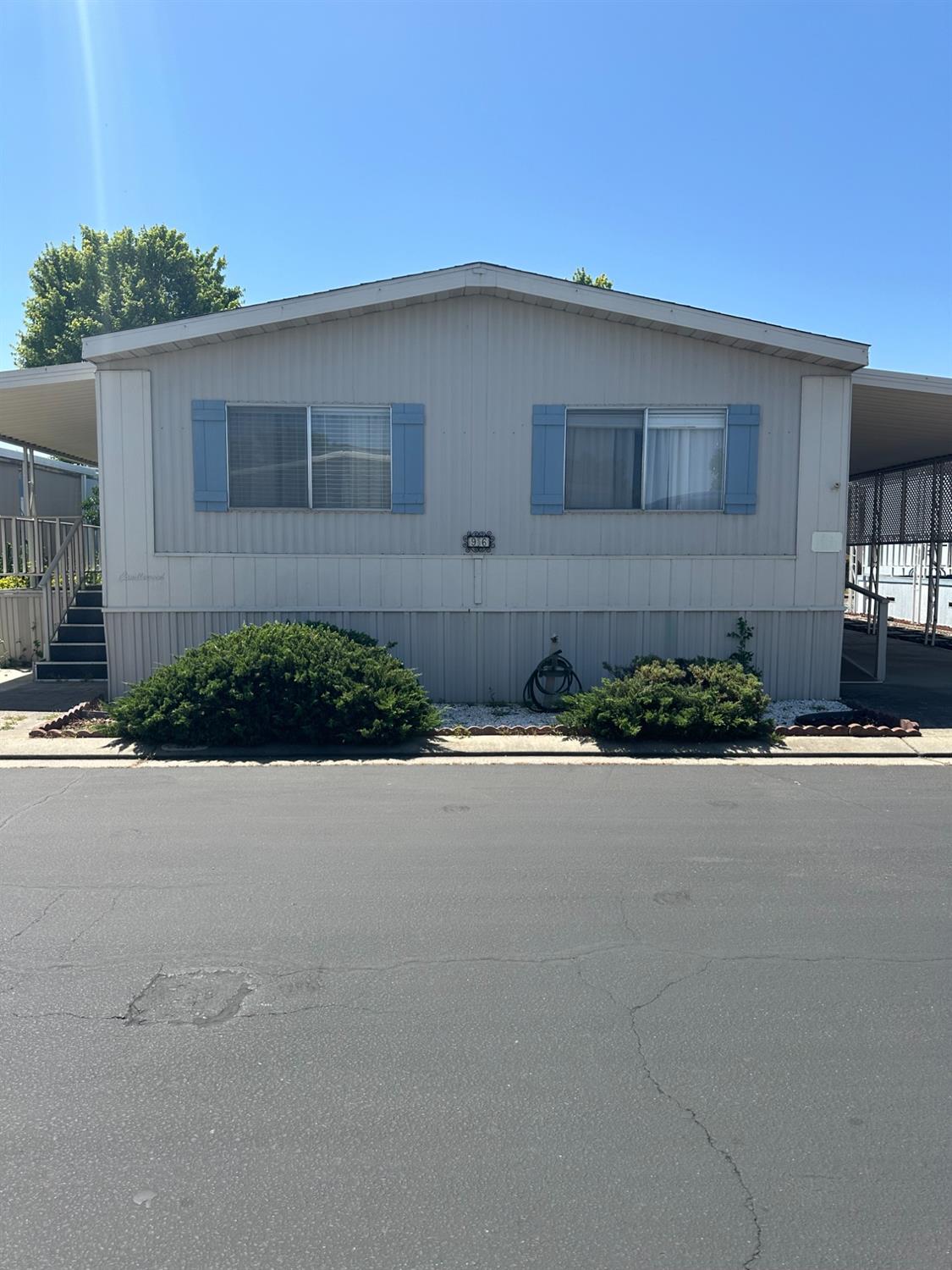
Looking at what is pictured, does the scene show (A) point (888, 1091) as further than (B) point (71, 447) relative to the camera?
No

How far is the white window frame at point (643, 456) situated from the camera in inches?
432

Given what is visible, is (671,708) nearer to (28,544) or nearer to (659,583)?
(659,583)

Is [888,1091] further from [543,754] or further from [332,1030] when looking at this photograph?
[543,754]

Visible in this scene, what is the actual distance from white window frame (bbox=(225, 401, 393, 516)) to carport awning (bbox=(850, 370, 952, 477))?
18.3 ft

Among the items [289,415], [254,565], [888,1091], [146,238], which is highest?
[146,238]

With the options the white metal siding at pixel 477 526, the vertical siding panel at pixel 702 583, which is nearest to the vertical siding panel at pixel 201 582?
the white metal siding at pixel 477 526

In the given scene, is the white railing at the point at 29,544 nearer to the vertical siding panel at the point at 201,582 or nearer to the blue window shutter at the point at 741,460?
the vertical siding panel at the point at 201,582

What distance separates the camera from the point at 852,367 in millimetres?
10789

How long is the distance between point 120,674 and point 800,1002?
9.22 m

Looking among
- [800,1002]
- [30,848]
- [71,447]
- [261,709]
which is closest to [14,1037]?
[30,848]

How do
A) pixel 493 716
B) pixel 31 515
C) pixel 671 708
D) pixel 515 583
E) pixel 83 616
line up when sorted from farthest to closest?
pixel 83 616 < pixel 31 515 < pixel 515 583 < pixel 493 716 < pixel 671 708

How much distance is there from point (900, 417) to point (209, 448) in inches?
366

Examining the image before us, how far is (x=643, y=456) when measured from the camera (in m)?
11.0

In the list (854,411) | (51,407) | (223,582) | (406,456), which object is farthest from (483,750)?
(51,407)
